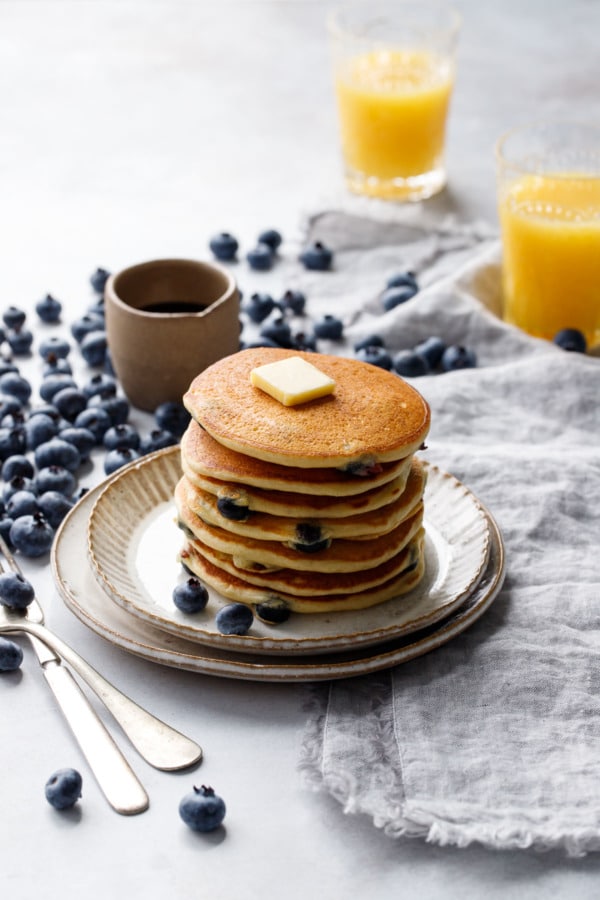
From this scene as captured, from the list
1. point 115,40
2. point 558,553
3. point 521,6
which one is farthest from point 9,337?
point 521,6

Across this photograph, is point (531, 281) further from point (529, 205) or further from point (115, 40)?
point (115, 40)

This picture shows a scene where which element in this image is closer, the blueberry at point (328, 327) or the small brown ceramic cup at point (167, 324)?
the small brown ceramic cup at point (167, 324)

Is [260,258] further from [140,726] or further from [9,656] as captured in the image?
[140,726]

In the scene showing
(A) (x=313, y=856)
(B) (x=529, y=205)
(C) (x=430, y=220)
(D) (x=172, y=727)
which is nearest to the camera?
(A) (x=313, y=856)

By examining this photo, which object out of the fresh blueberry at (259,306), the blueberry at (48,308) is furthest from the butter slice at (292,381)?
the blueberry at (48,308)

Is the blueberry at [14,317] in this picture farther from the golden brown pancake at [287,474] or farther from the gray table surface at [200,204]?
the golden brown pancake at [287,474]
